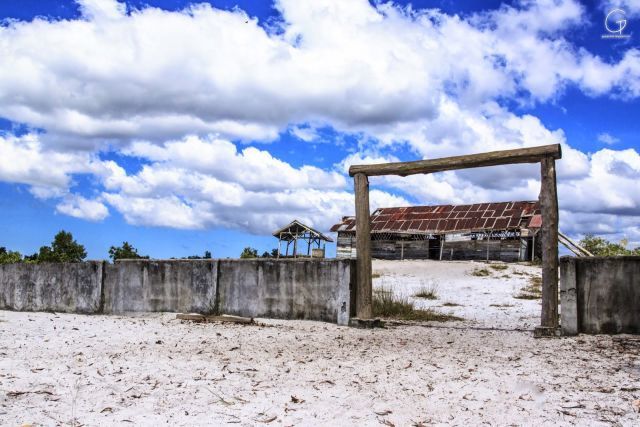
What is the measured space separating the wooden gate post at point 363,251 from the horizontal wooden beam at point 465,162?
0.28 metres

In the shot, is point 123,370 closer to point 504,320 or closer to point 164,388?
point 164,388

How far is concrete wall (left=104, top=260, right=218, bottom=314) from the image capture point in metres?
10.9

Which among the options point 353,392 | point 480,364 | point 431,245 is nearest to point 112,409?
point 353,392

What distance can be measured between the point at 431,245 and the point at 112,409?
29097mm

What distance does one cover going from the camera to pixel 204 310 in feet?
35.5

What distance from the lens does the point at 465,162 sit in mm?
9242

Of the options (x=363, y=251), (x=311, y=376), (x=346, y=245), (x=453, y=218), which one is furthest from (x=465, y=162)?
(x=346, y=245)

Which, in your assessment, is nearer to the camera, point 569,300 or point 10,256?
point 569,300

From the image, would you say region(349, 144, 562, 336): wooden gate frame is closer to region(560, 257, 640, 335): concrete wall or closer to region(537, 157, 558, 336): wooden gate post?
region(537, 157, 558, 336): wooden gate post

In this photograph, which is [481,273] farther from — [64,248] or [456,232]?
[64,248]

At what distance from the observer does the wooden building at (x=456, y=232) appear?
29.7 m

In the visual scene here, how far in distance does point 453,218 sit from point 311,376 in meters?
27.7

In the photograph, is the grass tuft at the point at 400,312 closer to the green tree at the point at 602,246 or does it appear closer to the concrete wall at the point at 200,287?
the concrete wall at the point at 200,287

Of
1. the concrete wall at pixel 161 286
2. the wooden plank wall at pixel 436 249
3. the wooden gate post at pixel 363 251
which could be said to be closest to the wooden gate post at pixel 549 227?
the wooden gate post at pixel 363 251
